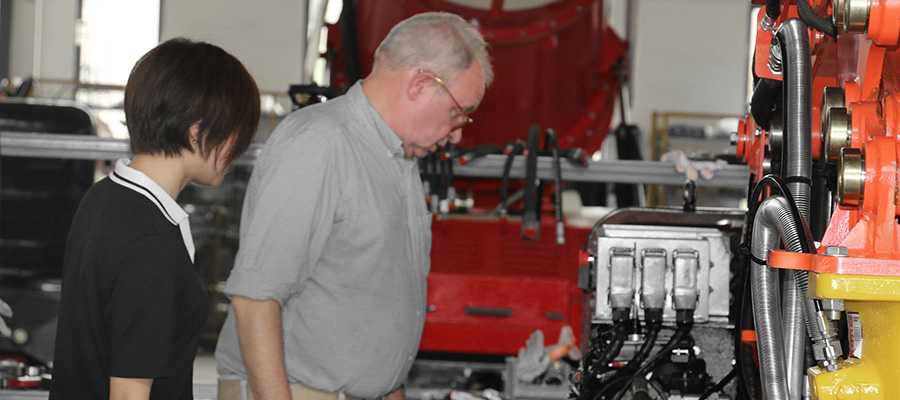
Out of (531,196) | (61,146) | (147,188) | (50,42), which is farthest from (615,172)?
(50,42)

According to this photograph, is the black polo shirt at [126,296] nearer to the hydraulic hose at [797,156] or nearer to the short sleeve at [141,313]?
the short sleeve at [141,313]

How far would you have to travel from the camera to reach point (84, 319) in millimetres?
1253

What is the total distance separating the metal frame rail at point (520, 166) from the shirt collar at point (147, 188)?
1.17 meters

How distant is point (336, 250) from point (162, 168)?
42cm

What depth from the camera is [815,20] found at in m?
1.12

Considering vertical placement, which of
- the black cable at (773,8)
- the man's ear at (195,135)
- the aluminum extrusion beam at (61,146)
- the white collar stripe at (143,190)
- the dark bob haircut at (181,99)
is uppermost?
the black cable at (773,8)

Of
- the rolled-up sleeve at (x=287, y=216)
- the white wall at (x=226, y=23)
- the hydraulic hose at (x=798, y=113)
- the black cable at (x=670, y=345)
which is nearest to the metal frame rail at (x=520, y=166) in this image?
the white wall at (x=226, y=23)

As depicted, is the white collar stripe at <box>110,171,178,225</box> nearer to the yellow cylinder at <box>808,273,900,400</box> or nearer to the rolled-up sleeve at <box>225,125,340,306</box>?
the rolled-up sleeve at <box>225,125,340,306</box>

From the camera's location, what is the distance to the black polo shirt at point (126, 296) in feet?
3.97

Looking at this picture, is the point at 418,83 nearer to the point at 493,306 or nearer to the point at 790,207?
the point at 790,207

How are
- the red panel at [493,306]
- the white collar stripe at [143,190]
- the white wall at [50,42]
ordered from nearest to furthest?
the white collar stripe at [143,190] < the red panel at [493,306] < the white wall at [50,42]

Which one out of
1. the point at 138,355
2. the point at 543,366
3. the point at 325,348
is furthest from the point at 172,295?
the point at 543,366

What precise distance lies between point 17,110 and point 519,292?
2.12 metres

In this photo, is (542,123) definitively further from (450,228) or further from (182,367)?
(182,367)
